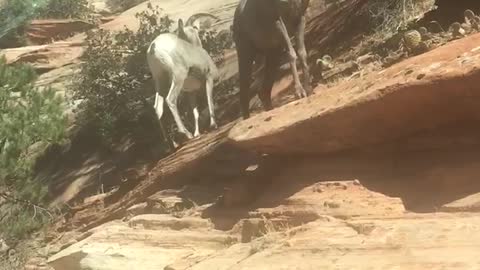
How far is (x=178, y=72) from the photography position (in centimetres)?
1608

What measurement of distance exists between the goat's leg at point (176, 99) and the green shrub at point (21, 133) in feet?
7.30

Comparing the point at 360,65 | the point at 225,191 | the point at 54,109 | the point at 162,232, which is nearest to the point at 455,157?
the point at 225,191

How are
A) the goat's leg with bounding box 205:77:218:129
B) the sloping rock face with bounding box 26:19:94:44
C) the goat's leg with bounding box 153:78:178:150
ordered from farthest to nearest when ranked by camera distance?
the sloping rock face with bounding box 26:19:94:44 → the goat's leg with bounding box 205:77:218:129 → the goat's leg with bounding box 153:78:178:150

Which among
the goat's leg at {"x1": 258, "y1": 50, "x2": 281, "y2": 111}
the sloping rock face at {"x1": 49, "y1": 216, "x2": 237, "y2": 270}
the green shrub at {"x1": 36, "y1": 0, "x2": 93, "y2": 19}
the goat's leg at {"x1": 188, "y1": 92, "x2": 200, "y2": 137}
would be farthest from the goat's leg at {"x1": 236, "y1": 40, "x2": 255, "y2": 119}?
the green shrub at {"x1": 36, "y1": 0, "x2": 93, "y2": 19}

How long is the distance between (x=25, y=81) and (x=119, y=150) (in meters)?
5.85

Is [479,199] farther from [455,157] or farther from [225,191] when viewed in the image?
[225,191]

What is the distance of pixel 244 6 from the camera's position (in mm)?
12672

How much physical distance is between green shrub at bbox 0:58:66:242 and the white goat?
2007mm

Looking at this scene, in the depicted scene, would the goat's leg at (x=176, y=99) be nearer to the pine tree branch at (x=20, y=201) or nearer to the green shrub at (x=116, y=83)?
the pine tree branch at (x=20, y=201)

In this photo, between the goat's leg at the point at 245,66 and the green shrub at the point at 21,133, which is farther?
the green shrub at the point at 21,133

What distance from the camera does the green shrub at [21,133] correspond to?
15414 mm

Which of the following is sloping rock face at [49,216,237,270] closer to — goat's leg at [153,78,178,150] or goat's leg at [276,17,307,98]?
goat's leg at [276,17,307,98]

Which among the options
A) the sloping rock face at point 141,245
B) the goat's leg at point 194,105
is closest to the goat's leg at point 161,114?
the goat's leg at point 194,105

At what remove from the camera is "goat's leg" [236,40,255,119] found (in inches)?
515
